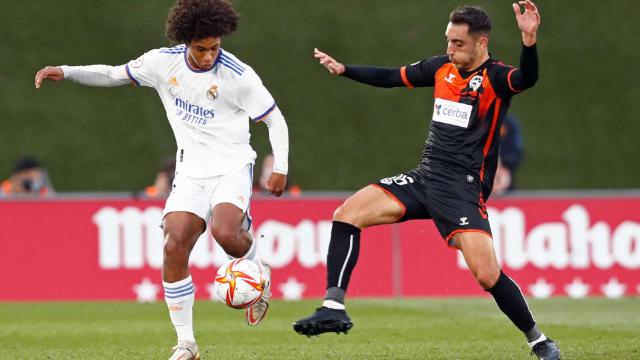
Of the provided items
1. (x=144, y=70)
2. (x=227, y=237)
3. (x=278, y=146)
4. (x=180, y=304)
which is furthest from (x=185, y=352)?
(x=144, y=70)

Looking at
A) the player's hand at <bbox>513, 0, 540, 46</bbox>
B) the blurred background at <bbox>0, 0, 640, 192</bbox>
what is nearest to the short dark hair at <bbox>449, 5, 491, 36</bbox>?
the player's hand at <bbox>513, 0, 540, 46</bbox>

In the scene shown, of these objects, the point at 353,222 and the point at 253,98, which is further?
the point at 253,98

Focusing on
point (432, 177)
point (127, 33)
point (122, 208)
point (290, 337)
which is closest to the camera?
point (432, 177)

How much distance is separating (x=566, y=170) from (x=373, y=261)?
802 cm

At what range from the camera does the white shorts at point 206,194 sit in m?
7.80

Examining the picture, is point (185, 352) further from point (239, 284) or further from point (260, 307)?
point (260, 307)

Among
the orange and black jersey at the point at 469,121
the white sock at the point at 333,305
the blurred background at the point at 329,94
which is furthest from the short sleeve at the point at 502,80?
the blurred background at the point at 329,94

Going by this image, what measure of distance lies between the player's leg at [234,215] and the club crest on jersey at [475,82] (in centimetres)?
159

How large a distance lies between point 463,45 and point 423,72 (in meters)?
0.43

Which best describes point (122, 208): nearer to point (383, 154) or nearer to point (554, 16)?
point (383, 154)

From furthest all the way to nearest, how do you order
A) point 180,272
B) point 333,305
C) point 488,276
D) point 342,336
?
1. point 342,336
2. point 180,272
3. point 488,276
4. point 333,305

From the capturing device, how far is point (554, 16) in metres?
21.3

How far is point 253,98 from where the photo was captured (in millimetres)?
7969

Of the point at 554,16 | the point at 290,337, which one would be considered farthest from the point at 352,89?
the point at 290,337
